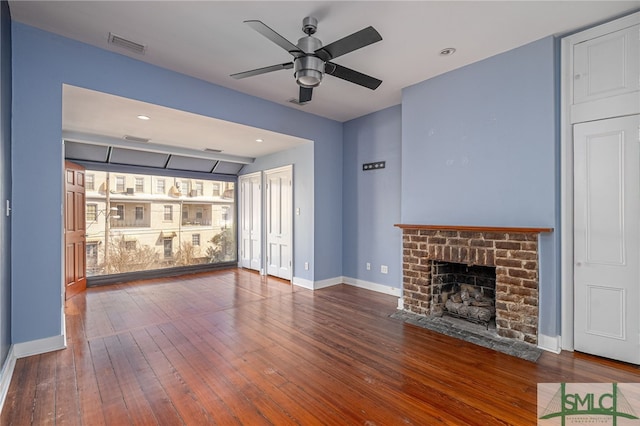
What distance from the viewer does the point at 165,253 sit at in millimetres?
6395

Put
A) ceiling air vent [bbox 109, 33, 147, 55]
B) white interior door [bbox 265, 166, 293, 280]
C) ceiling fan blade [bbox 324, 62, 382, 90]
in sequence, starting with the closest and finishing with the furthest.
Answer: ceiling fan blade [bbox 324, 62, 382, 90] < ceiling air vent [bbox 109, 33, 147, 55] < white interior door [bbox 265, 166, 293, 280]

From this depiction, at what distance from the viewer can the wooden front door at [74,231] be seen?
4.63 meters

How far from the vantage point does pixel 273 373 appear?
2.49 meters

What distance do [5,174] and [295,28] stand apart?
2.74 metres

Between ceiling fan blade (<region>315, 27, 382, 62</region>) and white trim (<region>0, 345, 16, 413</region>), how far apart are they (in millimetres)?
3353

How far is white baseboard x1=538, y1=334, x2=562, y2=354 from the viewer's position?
9.40ft

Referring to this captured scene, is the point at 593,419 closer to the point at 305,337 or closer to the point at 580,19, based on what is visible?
the point at 305,337

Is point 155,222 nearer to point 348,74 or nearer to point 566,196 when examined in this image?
point 348,74

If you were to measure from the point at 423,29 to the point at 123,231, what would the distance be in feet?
19.6

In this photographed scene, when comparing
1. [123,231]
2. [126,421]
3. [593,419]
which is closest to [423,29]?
[593,419]

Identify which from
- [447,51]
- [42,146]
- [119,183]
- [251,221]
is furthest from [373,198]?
[119,183]

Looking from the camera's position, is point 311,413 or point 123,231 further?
point 123,231

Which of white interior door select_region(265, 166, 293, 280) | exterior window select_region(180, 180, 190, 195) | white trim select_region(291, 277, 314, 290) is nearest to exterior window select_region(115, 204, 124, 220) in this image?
exterior window select_region(180, 180, 190, 195)

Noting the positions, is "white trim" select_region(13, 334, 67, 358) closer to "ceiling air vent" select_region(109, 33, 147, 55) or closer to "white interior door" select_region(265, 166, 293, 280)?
"ceiling air vent" select_region(109, 33, 147, 55)
